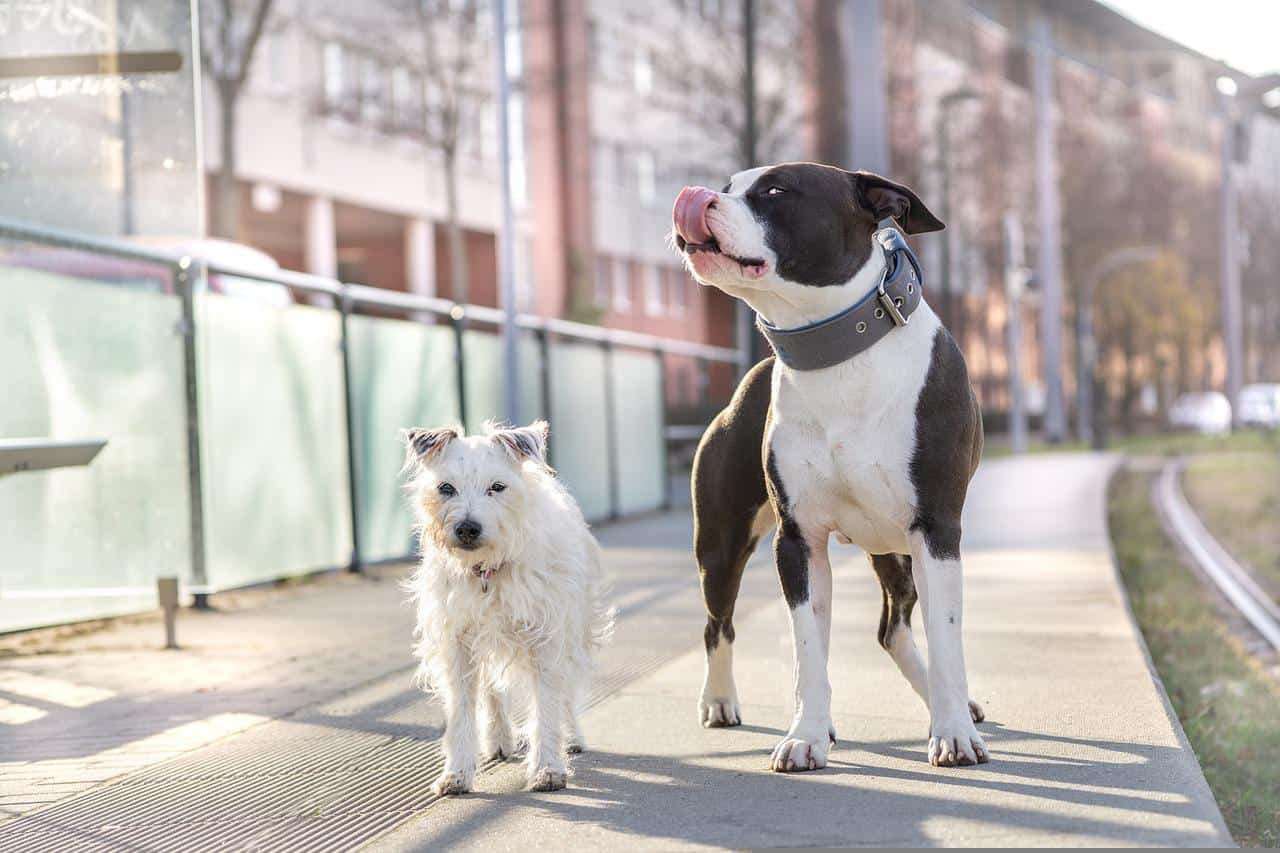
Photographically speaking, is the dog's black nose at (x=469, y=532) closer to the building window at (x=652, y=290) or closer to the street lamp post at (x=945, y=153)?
the street lamp post at (x=945, y=153)

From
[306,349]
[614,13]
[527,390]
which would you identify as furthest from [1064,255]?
[306,349]

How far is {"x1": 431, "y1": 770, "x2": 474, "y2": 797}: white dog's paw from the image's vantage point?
519cm

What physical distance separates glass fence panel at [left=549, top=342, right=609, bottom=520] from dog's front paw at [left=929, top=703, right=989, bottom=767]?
1198 cm

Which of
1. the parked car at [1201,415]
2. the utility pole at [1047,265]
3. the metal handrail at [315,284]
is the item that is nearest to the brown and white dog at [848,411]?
the metal handrail at [315,284]

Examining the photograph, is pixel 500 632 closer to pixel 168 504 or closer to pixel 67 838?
pixel 67 838

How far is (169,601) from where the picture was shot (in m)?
8.98

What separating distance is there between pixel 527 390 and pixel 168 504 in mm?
6786

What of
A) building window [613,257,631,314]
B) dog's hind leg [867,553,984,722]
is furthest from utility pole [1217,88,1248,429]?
dog's hind leg [867,553,984,722]

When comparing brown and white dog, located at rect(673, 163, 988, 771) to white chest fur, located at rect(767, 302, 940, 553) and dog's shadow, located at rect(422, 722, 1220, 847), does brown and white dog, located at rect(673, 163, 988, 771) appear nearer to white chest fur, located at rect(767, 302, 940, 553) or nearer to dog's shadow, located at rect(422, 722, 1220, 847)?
white chest fur, located at rect(767, 302, 940, 553)

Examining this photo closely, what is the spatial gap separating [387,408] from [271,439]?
194 centimetres

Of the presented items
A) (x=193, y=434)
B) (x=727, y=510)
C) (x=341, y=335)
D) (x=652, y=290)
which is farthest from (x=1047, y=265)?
(x=727, y=510)

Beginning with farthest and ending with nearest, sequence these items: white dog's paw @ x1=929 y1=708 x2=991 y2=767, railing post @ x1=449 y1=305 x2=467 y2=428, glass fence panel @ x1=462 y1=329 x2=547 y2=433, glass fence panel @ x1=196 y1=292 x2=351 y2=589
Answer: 1. glass fence panel @ x1=462 y1=329 x2=547 y2=433
2. railing post @ x1=449 y1=305 x2=467 y2=428
3. glass fence panel @ x1=196 y1=292 x2=351 y2=589
4. white dog's paw @ x1=929 y1=708 x2=991 y2=767

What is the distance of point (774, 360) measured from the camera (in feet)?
18.1

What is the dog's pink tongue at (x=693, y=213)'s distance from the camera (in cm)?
465
